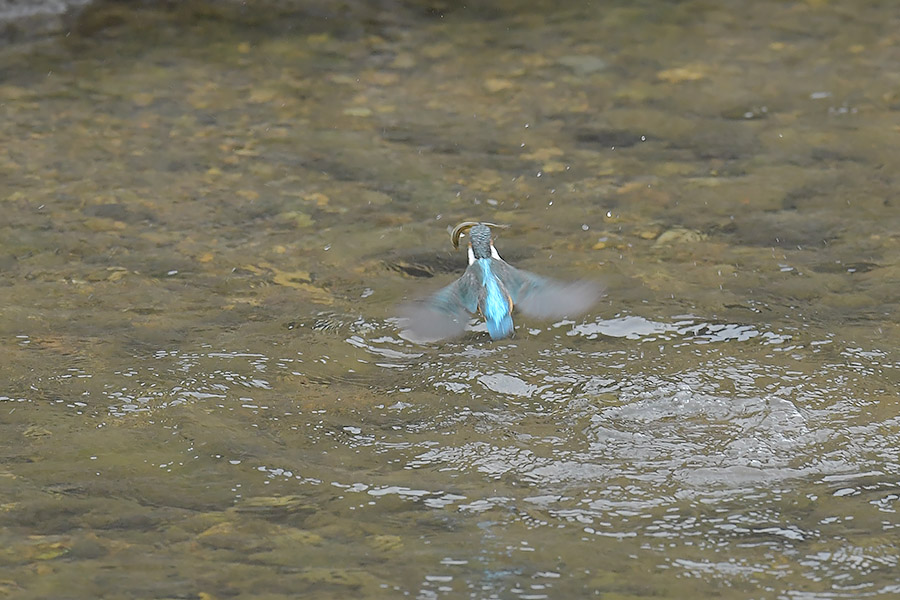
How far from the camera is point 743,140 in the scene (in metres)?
6.10

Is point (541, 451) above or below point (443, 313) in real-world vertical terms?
below

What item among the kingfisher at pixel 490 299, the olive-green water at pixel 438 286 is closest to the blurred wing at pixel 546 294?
the kingfisher at pixel 490 299

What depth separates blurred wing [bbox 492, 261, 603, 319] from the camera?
4324 millimetres

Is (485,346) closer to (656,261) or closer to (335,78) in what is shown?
(656,261)

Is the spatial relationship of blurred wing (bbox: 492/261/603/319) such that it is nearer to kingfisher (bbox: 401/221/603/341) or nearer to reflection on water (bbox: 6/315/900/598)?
kingfisher (bbox: 401/221/603/341)

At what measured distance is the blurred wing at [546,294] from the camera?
14.2 ft

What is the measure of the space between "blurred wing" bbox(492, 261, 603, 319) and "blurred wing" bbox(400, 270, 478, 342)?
0.15 m

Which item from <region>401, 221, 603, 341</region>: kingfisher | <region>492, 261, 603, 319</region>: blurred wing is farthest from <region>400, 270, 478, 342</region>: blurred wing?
<region>492, 261, 603, 319</region>: blurred wing

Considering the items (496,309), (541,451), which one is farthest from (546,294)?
(541,451)

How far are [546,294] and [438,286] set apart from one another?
0.66 m

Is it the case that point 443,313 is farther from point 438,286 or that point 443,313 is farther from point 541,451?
point 541,451

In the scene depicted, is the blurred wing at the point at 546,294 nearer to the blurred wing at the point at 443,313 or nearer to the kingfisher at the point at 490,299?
the kingfisher at the point at 490,299

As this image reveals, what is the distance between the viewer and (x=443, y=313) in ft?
14.6

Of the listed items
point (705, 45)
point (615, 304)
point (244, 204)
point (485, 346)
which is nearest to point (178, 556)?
point (485, 346)
